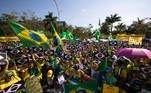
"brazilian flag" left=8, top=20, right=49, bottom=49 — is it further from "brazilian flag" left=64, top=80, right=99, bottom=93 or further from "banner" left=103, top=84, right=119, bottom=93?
"banner" left=103, top=84, right=119, bottom=93

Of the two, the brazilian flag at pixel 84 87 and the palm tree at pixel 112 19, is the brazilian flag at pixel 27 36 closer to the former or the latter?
the brazilian flag at pixel 84 87

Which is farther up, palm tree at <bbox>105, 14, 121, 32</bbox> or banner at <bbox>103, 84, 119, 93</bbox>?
palm tree at <bbox>105, 14, 121, 32</bbox>

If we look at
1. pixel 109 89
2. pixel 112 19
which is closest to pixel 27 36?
pixel 109 89

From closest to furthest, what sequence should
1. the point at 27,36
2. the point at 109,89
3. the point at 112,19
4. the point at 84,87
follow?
the point at 109,89 → the point at 84,87 → the point at 27,36 → the point at 112,19

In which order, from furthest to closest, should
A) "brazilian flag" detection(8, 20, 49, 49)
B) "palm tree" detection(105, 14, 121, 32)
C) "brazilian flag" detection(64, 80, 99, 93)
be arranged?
"palm tree" detection(105, 14, 121, 32)
"brazilian flag" detection(8, 20, 49, 49)
"brazilian flag" detection(64, 80, 99, 93)

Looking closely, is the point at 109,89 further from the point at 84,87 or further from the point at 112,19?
the point at 112,19

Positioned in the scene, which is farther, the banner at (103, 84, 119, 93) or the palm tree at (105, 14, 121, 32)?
the palm tree at (105, 14, 121, 32)

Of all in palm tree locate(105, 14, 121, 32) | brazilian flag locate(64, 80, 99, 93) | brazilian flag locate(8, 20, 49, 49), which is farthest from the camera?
palm tree locate(105, 14, 121, 32)

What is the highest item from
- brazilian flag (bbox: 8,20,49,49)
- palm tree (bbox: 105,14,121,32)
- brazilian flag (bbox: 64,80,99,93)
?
palm tree (bbox: 105,14,121,32)

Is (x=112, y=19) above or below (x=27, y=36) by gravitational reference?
above

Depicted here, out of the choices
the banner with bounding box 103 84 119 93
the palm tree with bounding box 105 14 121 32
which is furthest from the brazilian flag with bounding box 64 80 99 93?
the palm tree with bounding box 105 14 121 32

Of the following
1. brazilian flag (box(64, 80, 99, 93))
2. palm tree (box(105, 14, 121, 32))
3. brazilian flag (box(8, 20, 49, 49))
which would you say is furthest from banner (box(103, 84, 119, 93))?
palm tree (box(105, 14, 121, 32))

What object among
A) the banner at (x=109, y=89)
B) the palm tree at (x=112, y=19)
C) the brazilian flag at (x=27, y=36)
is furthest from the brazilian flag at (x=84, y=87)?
the palm tree at (x=112, y=19)

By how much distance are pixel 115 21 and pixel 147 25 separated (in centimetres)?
1298
